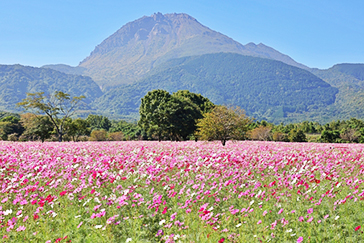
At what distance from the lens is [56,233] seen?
495 centimetres

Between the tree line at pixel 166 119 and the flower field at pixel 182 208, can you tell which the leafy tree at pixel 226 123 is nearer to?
the tree line at pixel 166 119

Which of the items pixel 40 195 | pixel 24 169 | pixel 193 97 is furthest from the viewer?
pixel 193 97

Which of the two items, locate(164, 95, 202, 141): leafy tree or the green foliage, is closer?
locate(164, 95, 202, 141): leafy tree

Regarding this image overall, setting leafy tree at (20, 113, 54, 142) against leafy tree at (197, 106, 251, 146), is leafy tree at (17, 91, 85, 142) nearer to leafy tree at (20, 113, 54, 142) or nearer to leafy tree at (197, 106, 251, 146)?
leafy tree at (20, 113, 54, 142)

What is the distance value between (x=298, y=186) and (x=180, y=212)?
8.80 ft

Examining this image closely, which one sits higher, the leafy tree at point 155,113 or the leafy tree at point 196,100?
the leafy tree at point 196,100

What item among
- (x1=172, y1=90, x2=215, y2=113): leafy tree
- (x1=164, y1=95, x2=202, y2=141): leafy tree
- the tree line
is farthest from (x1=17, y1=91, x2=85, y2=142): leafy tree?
(x1=172, y1=90, x2=215, y2=113): leafy tree

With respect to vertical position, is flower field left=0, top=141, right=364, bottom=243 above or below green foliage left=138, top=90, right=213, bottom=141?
below

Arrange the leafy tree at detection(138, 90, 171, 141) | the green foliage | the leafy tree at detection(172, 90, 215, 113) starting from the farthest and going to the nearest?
the leafy tree at detection(172, 90, 215, 113) < the leafy tree at detection(138, 90, 171, 141) < the green foliage

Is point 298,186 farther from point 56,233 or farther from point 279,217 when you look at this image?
point 56,233

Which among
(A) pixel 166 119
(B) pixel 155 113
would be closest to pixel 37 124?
(B) pixel 155 113

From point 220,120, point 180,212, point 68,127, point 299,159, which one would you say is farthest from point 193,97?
point 180,212

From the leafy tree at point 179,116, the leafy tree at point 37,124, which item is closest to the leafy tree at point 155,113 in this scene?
the leafy tree at point 179,116

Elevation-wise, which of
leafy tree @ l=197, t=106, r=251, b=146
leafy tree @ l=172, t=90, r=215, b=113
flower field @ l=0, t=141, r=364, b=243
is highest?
leafy tree @ l=172, t=90, r=215, b=113
